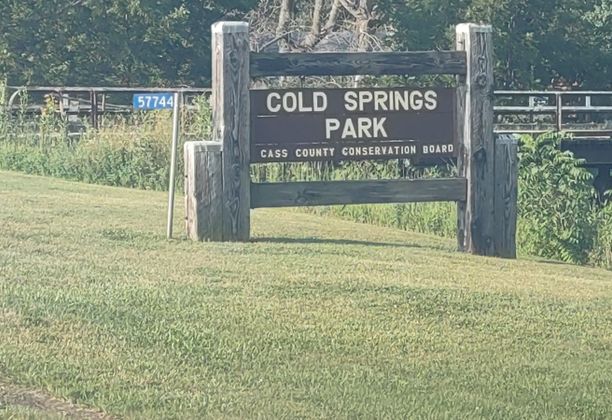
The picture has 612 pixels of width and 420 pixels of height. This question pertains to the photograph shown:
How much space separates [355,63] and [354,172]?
6.76 meters

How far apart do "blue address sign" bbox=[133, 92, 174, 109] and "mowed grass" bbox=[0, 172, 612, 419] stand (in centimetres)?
117

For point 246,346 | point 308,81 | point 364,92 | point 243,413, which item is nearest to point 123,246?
point 364,92

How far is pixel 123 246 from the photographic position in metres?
10.7

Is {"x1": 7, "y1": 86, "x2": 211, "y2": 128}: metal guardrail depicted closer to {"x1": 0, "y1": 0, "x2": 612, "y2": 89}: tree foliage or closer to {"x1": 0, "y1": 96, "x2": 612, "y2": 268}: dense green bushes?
{"x1": 0, "y1": 96, "x2": 612, "y2": 268}: dense green bushes

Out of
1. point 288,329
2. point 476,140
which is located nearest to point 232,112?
point 476,140

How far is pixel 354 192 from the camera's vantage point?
39.7 feet

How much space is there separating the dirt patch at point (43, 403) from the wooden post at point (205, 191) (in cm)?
530

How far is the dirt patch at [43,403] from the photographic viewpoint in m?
5.98

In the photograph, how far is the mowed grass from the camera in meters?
6.48

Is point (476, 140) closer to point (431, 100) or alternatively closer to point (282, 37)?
point (431, 100)

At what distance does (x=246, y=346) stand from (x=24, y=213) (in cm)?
565

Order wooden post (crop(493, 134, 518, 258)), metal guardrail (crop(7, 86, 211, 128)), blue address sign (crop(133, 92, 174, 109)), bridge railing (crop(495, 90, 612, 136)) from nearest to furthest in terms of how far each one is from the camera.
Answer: blue address sign (crop(133, 92, 174, 109))
wooden post (crop(493, 134, 518, 258))
metal guardrail (crop(7, 86, 211, 128))
bridge railing (crop(495, 90, 612, 136))

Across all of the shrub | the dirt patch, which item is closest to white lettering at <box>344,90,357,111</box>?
the shrub

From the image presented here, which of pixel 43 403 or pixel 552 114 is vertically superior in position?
pixel 552 114
